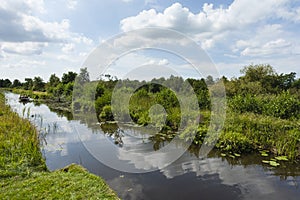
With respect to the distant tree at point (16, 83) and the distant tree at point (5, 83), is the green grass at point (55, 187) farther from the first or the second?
the distant tree at point (5, 83)

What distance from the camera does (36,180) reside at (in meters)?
3.52

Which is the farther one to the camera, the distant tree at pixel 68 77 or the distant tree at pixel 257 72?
the distant tree at pixel 68 77

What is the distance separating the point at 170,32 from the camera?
17.7ft

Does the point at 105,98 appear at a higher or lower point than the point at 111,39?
lower

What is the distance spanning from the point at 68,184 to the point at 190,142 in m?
4.65

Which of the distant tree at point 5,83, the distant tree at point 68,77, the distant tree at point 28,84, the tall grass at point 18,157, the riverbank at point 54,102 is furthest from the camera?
the distant tree at point 5,83

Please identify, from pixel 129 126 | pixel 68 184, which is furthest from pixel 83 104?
pixel 68 184

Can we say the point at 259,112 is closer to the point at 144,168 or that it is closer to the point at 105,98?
the point at 144,168

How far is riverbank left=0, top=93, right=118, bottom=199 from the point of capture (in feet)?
10.2

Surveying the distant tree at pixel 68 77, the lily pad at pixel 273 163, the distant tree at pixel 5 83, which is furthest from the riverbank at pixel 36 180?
the distant tree at pixel 5 83

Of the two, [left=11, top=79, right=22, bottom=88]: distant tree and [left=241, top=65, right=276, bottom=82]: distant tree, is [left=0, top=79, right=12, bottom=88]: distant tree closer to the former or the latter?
[left=11, top=79, right=22, bottom=88]: distant tree

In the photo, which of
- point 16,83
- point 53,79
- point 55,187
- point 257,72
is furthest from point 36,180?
point 16,83

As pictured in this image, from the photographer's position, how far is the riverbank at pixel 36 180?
3.10 meters

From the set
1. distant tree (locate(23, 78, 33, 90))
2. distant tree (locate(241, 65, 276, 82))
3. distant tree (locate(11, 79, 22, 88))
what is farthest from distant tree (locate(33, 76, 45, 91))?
distant tree (locate(241, 65, 276, 82))
